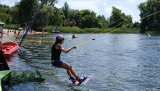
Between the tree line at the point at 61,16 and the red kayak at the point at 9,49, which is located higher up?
the tree line at the point at 61,16

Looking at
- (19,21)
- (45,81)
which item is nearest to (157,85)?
(45,81)

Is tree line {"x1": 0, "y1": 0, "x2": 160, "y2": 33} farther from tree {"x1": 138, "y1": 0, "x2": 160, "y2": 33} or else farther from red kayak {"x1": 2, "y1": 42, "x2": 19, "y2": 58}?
red kayak {"x1": 2, "y1": 42, "x2": 19, "y2": 58}

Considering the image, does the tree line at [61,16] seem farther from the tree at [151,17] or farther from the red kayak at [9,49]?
→ the red kayak at [9,49]

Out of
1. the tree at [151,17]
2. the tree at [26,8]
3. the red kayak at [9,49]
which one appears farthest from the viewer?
the tree at [151,17]

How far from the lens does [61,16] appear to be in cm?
16975

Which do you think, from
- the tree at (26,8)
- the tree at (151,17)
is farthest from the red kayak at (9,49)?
the tree at (151,17)

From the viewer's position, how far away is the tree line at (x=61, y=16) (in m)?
110

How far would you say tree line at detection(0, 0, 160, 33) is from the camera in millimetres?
110500

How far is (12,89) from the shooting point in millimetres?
16812

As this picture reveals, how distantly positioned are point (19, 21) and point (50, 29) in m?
16.8

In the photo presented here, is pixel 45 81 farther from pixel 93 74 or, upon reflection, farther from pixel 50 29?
pixel 50 29

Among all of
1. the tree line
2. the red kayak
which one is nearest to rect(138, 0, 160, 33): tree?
the tree line

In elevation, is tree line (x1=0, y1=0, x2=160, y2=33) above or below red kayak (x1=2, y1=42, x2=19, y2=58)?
above

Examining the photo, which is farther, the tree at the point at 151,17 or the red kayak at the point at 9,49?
the tree at the point at 151,17
